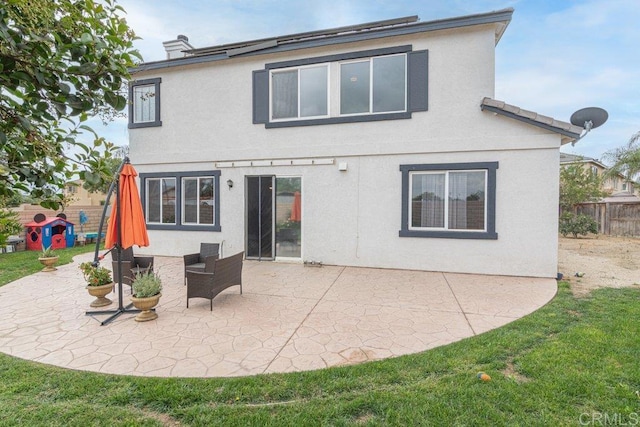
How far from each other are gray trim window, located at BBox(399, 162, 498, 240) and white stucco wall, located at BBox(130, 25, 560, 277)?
193 mm

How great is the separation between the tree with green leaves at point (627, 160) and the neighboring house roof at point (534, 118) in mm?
10416

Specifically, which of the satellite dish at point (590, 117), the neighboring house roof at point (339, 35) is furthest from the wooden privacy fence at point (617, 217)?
the neighboring house roof at point (339, 35)

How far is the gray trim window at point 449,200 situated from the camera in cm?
806

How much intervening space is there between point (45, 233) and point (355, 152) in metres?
12.7

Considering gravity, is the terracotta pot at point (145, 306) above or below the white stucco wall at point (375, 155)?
below

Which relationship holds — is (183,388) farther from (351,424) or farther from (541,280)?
(541,280)

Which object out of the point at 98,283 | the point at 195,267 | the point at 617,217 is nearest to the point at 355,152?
the point at 195,267

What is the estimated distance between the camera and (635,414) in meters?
2.77

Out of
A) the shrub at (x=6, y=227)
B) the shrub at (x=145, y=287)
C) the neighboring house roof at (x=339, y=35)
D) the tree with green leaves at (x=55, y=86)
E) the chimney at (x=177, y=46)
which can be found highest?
the chimney at (x=177, y=46)

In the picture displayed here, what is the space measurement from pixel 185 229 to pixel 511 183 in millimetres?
9728

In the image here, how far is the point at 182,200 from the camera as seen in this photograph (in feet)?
35.0

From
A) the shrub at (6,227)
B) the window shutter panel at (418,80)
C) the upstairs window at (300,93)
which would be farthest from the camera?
the upstairs window at (300,93)

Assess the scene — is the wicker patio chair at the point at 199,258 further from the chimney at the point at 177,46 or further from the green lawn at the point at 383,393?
the chimney at the point at 177,46

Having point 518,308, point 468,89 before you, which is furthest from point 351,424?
point 468,89
